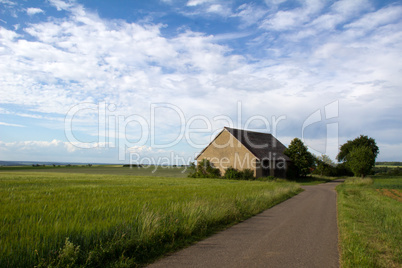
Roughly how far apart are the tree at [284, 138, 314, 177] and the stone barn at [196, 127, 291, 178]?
3.94 ft

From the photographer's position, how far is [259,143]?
49.8 m

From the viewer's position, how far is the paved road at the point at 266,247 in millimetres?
5680

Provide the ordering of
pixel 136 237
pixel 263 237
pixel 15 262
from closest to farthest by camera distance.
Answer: pixel 15 262 → pixel 136 237 → pixel 263 237

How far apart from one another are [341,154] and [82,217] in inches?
3434

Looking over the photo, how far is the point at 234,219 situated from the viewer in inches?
406

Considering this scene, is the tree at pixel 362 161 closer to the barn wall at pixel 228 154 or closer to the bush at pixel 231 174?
the barn wall at pixel 228 154

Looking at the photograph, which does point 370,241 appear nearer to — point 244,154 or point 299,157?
point 244,154

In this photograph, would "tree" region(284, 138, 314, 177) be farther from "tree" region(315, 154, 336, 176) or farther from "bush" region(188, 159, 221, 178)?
"tree" region(315, 154, 336, 176)

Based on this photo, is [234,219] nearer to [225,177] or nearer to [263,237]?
[263,237]

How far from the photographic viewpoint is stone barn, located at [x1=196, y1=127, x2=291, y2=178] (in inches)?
1679

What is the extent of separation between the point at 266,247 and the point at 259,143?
144 ft

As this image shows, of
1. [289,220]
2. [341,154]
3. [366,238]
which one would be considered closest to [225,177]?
[289,220]

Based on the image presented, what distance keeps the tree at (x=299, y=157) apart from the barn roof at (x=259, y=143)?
1232 mm

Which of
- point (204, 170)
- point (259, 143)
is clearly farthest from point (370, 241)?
point (259, 143)
